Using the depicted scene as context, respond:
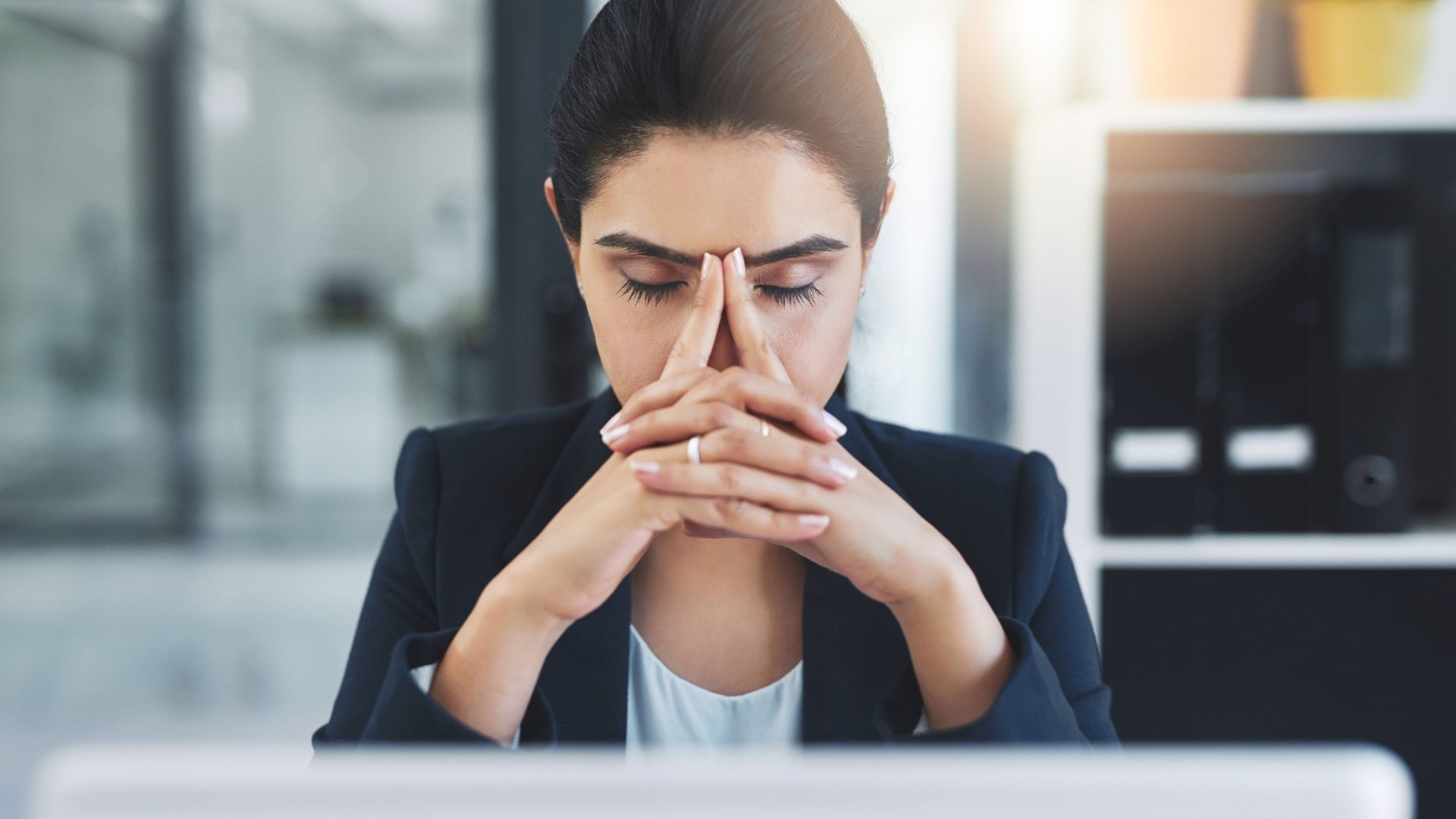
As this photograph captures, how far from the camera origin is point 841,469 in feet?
Result: 2.69

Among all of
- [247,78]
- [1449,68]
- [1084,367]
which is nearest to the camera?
[1084,367]

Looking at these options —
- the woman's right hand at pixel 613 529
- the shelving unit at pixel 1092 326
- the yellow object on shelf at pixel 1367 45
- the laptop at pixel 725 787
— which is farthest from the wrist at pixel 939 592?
the yellow object on shelf at pixel 1367 45

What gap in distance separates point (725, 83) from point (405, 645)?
21.1 inches

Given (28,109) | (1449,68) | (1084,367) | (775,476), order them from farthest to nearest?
(28,109) → (1449,68) → (1084,367) → (775,476)

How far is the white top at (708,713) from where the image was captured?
3.24ft

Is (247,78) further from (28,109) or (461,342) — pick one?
(461,342)

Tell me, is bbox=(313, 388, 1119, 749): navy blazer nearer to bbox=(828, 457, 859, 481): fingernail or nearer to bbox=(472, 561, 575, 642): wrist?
bbox=(472, 561, 575, 642): wrist

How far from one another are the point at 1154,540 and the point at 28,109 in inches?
205

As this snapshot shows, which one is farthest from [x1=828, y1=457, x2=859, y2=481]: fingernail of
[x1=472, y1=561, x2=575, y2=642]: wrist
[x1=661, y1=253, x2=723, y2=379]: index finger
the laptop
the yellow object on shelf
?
the yellow object on shelf

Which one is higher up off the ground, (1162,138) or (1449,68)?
(1449,68)

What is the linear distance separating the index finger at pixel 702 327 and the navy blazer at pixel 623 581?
218 mm

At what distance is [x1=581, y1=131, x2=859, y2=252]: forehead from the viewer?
90cm

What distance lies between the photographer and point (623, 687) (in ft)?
3.19

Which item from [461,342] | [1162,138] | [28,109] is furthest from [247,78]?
[1162,138]
